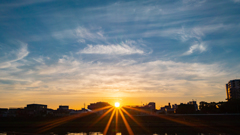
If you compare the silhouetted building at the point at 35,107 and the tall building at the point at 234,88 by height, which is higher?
the tall building at the point at 234,88

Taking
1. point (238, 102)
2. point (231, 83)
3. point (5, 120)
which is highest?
point (231, 83)

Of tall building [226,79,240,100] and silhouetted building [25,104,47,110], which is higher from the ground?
tall building [226,79,240,100]

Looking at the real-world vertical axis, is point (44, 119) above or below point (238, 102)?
below

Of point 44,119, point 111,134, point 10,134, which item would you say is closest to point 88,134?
Result: point 111,134

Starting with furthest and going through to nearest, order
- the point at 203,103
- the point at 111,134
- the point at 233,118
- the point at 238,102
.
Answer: the point at 203,103 → the point at 238,102 → the point at 233,118 → the point at 111,134


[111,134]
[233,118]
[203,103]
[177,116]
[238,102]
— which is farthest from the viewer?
[203,103]

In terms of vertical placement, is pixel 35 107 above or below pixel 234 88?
below

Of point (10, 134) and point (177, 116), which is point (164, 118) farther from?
point (10, 134)

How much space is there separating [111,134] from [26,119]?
169 feet

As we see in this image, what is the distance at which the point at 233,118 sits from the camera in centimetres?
7425

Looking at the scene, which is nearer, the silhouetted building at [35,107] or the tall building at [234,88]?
the silhouetted building at [35,107]

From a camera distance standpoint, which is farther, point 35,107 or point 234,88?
point 234,88

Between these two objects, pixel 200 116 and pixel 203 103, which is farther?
pixel 203 103

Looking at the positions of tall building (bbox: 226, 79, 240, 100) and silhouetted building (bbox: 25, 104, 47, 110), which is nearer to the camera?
silhouetted building (bbox: 25, 104, 47, 110)
